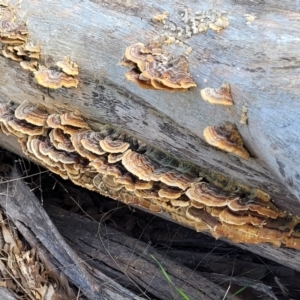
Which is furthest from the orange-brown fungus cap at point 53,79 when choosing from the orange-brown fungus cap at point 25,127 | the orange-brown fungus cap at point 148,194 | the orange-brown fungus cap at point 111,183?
the orange-brown fungus cap at point 148,194

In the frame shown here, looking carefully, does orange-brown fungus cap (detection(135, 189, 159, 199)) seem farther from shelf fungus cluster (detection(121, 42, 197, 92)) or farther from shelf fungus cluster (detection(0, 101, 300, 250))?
shelf fungus cluster (detection(121, 42, 197, 92))

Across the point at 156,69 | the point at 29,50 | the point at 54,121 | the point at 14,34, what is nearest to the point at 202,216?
the point at 156,69

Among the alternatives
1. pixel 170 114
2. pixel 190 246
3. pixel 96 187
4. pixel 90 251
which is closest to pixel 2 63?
pixel 96 187

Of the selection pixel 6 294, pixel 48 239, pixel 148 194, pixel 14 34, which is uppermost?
pixel 14 34

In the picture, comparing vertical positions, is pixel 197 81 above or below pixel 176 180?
above

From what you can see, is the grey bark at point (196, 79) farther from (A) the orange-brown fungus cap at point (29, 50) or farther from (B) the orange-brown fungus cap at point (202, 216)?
(B) the orange-brown fungus cap at point (202, 216)

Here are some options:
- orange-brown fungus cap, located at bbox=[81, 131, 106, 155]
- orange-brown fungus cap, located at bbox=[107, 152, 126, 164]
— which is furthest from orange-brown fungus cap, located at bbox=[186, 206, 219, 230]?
orange-brown fungus cap, located at bbox=[81, 131, 106, 155]

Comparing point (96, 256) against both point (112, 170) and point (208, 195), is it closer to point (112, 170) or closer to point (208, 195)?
point (112, 170)
